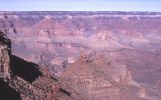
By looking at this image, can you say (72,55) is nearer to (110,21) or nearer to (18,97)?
(110,21)

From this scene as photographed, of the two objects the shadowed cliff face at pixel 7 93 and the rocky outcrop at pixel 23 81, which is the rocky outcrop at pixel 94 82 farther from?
the shadowed cliff face at pixel 7 93

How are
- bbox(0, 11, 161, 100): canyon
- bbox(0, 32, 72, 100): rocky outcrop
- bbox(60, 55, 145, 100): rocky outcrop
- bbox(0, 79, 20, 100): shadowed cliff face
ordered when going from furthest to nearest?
1. bbox(0, 11, 161, 100): canyon
2. bbox(60, 55, 145, 100): rocky outcrop
3. bbox(0, 32, 72, 100): rocky outcrop
4. bbox(0, 79, 20, 100): shadowed cliff face

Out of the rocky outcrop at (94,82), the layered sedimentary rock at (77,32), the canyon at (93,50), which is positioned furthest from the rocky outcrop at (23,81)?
the layered sedimentary rock at (77,32)

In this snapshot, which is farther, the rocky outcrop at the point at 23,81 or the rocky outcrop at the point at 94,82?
the rocky outcrop at the point at 94,82

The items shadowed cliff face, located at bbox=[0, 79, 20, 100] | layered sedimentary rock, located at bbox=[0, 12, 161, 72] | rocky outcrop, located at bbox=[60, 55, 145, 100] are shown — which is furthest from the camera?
layered sedimentary rock, located at bbox=[0, 12, 161, 72]

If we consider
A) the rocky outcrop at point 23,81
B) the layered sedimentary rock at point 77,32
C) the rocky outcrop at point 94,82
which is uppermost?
the rocky outcrop at point 23,81

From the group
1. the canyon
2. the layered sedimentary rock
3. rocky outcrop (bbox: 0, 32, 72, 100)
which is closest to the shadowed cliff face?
rocky outcrop (bbox: 0, 32, 72, 100)

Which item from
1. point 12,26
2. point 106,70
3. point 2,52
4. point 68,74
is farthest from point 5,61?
point 12,26

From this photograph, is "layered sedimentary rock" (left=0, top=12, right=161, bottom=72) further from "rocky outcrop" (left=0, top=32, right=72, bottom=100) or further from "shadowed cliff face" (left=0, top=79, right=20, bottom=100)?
"shadowed cliff face" (left=0, top=79, right=20, bottom=100)

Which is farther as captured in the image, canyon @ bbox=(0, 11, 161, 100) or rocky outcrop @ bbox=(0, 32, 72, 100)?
canyon @ bbox=(0, 11, 161, 100)
